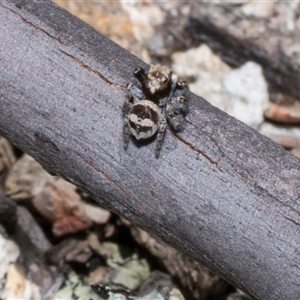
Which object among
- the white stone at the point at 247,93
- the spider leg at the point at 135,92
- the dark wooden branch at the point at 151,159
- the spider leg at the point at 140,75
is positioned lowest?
the dark wooden branch at the point at 151,159

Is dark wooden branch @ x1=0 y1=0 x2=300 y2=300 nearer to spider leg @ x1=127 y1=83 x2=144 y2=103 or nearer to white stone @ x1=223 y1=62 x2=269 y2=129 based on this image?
spider leg @ x1=127 y1=83 x2=144 y2=103

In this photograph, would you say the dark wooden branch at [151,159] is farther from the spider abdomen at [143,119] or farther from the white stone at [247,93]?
the white stone at [247,93]

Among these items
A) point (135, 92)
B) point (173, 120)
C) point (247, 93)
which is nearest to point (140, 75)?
point (135, 92)

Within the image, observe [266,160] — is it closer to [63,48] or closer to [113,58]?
[113,58]

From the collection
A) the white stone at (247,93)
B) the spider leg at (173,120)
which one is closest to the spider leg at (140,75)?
the spider leg at (173,120)

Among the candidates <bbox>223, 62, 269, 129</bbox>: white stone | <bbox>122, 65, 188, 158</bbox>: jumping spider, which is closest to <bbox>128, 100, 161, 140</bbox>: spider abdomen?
<bbox>122, 65, 188, 158</bbox>: jumping spider
